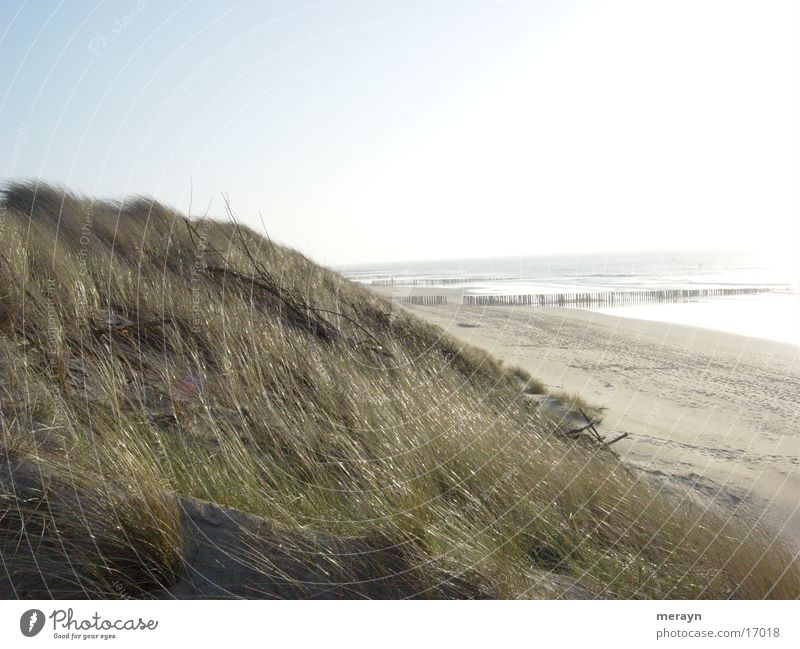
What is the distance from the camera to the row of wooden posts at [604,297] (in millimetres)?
14859

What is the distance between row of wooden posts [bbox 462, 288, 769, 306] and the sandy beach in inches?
30.1

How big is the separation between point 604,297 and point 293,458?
15875mm

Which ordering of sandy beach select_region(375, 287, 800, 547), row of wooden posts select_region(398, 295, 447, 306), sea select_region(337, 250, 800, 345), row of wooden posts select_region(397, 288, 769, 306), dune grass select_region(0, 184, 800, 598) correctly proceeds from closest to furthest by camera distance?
dune grass select_region(0, 184, 800, 598) → sandy beach select_region(375, 287, 800, 547) → sea select_region(337, 250, 800, 345) → row of wooden posts select_region(398, 295, 447, 306) → row of wooden posts select_region(397, 288, 769, 306)

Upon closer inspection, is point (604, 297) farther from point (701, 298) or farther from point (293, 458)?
point (293, 458)

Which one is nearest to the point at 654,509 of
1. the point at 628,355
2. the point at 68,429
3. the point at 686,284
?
the point at 68,429

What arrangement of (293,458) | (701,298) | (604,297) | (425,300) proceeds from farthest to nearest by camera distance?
(604,297) < (701,298) < (425,300) < (293,458)

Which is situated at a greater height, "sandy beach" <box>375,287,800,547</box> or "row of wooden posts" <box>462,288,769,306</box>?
"row of wooden posts" <box>462,288,769,306</box>

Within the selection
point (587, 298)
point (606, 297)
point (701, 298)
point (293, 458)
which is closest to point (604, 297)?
point (606, 297)

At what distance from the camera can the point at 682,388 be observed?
7965 mm

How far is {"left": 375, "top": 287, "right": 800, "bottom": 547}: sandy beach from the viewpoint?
185 inches

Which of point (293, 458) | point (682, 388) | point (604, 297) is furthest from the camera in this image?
point (604, 297)

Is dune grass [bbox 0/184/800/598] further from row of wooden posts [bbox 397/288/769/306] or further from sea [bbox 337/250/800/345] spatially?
row of wooden posts [bbox 397/288/769/306]

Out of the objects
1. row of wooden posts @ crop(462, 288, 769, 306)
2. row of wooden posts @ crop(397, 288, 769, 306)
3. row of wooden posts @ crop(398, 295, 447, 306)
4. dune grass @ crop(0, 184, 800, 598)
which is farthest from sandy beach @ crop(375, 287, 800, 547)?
dune grass @ crop(0, 184, 800, 598)

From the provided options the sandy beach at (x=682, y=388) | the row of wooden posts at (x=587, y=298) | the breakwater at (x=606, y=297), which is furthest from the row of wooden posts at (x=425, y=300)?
the breakwater at (x=606, y=297)
